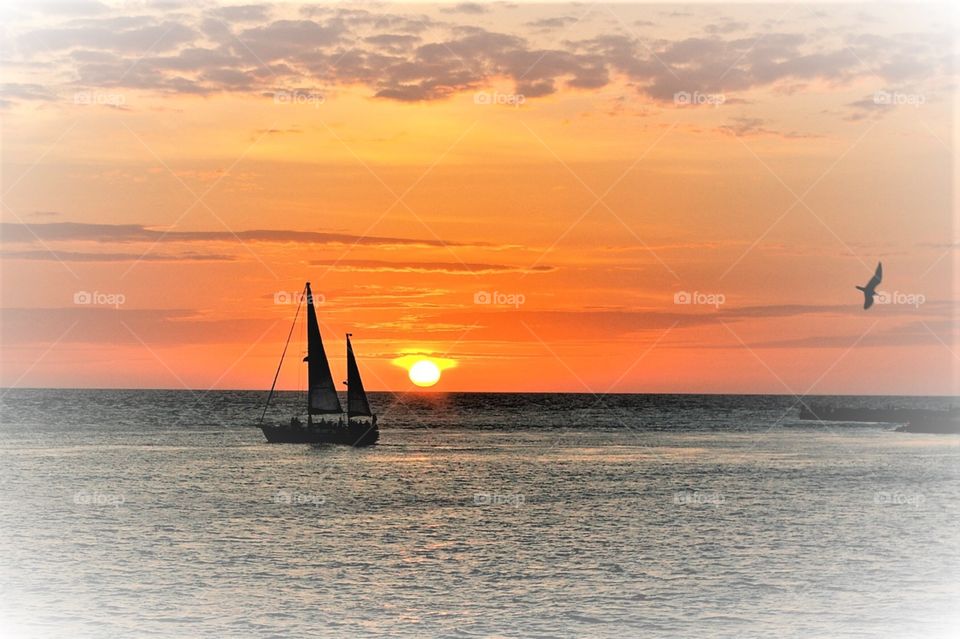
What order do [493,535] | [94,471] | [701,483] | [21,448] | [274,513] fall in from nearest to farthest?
[493,535]
[274,513]
[701,483]
[94,471]
[21,448]

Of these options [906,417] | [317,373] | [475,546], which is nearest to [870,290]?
[475,546]

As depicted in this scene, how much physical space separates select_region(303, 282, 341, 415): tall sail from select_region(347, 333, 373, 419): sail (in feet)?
10.3

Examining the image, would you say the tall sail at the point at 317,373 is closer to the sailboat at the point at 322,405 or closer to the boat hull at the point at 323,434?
the sailboat at the point at 322,405

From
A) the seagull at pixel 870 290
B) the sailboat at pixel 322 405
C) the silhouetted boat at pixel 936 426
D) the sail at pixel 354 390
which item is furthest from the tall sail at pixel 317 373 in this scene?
the silhouetted boat at pixel 936 426

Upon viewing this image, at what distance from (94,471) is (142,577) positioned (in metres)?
45.0

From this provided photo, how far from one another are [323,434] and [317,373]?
9.63 m

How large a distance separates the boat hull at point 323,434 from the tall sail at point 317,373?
5117 millimetres

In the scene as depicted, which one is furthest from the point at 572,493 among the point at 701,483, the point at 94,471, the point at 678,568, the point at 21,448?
the point at 21,448

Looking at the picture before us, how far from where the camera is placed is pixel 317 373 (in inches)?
3720

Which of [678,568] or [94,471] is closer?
[678,568]

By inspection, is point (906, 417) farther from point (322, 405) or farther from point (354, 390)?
point (322, 405)

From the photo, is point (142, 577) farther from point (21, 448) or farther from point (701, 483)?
point (21, 448)

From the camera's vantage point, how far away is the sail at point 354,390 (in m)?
99.6

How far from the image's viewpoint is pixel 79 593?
127ft
